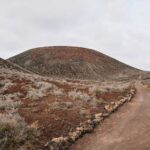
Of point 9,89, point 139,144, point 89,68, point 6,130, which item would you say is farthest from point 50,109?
point 89,68

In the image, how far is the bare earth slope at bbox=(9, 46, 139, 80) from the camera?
327 feet

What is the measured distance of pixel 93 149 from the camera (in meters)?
15.2

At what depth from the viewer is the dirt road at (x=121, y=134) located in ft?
50.7

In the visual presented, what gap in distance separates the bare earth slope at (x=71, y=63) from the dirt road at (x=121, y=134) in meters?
72.9

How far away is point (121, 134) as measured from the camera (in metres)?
17.1

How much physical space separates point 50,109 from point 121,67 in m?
95.3

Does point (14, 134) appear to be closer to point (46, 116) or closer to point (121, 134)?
point (46, 116)

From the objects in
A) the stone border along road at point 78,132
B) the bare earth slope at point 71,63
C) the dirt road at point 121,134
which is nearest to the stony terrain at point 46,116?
the stone border along road at point 78,132

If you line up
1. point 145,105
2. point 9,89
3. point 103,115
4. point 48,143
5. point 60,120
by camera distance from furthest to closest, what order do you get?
point 9,89 → point 145,105 → point 103,115 → point 60,120 → point 48,143

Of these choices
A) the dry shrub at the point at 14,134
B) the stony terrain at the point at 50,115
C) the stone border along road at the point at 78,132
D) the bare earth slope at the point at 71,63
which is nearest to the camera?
the dry shrub at the point at 14,134

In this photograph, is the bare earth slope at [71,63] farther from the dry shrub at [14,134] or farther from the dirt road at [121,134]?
the dry shrub at [14,134]

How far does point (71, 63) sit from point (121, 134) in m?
89.7

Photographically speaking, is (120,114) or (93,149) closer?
(93,149)

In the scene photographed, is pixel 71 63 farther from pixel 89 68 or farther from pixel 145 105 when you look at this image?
pixel 145 105
